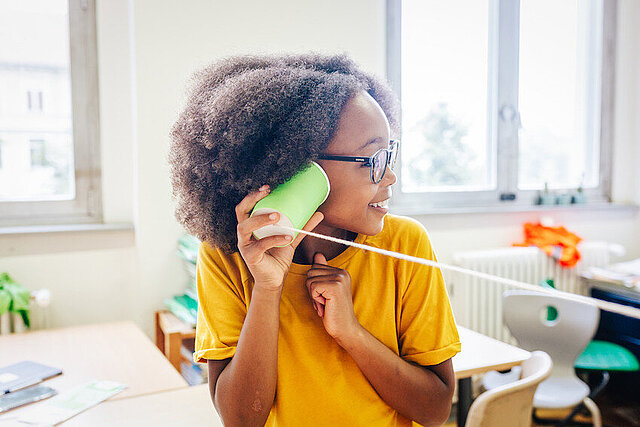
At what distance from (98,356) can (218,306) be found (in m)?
1.00

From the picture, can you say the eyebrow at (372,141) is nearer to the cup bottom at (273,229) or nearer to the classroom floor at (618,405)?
the cup bottom at (273,229)

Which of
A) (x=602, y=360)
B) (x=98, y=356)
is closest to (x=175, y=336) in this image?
(x=98, y=356)

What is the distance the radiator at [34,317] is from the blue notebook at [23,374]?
0.44 m

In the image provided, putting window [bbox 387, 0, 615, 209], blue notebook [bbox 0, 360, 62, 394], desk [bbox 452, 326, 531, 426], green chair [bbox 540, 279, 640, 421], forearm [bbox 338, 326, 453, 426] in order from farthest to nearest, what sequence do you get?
window [bbox 387, 0, 615, 209] < green chair [bbox 540, 279, 640, 421] < desk [bbox 452, 326, 531, 426] < blue notebook [bbox 0, 360, 62, 394] < forearm [bbox 338, 326, 453, 426]

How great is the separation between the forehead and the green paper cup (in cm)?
6

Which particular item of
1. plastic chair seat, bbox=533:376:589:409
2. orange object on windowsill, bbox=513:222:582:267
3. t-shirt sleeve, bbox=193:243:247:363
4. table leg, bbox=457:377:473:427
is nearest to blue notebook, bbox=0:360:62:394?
t-shirt sleeve, bbox=193:243:247:363

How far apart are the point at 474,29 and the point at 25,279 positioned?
103 inches

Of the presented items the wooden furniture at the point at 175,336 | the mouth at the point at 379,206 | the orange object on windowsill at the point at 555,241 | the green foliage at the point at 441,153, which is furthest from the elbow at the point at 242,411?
the orange object on windowsill at the point at 555,241

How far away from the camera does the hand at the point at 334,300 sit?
2.98 ft

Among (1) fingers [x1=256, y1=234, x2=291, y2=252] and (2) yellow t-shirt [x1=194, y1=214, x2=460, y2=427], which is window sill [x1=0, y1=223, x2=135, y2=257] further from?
(1) fingers [x1=256, y1=234, x2=291, y2=252]

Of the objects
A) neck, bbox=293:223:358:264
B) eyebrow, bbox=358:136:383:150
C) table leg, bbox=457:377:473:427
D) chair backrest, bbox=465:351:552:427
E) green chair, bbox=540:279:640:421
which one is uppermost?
eyebrow, bbox=358:136:383:150

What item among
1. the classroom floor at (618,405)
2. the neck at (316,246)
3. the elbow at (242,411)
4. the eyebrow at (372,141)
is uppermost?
the eyebrow at (372,141)

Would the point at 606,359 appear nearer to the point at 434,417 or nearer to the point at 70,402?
the point at 434,417

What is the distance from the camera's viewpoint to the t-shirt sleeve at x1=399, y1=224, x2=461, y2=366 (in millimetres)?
984
